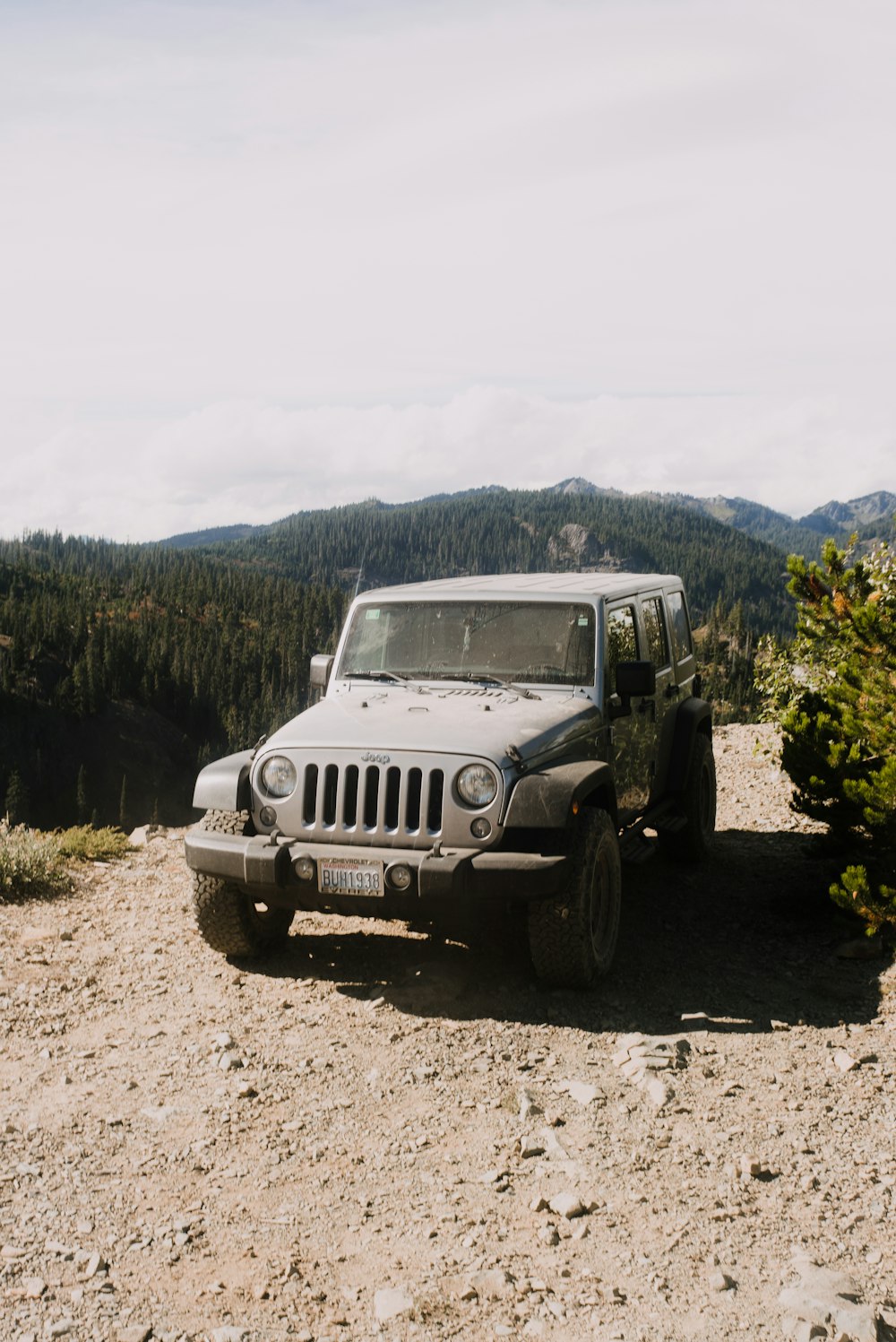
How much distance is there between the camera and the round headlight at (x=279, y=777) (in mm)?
6234

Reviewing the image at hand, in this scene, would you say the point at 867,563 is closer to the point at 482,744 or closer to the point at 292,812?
the point at 482,744

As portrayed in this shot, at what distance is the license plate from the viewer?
5.79 meters

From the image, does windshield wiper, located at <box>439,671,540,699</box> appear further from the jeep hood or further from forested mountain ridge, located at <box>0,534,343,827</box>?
forested mountain ridge, located at <box>0,534,343,827</box>

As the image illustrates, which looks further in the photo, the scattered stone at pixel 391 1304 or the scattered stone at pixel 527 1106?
the scattered stone at pixel 527 1106

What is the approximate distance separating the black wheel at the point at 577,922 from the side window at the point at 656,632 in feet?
8.78

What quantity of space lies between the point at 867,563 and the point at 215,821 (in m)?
6.81

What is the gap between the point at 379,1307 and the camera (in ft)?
11.1

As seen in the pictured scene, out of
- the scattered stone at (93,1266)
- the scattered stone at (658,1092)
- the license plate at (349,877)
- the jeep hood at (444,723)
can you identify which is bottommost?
the scattered stone at (93,1266)

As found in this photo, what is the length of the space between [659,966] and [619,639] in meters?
2.33

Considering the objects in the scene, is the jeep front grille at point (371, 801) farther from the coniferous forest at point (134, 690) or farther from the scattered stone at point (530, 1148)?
the coniferous forest at point (134, 690)

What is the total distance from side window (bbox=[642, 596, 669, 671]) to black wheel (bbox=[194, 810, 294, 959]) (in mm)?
3730

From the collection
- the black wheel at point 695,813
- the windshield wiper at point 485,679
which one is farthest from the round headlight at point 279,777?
the black wheel at point 695,813

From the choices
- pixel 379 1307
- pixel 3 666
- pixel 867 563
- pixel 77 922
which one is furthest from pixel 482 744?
pixel 3 666

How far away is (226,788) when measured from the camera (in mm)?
6379
